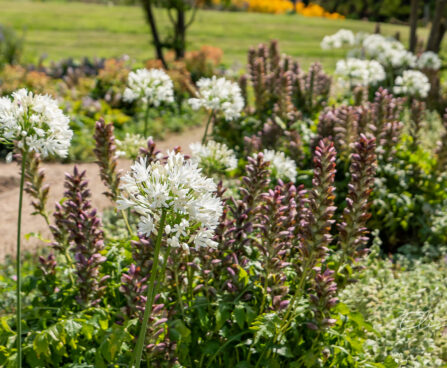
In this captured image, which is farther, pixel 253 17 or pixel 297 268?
pixel 253 17

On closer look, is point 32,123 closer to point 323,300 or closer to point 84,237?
point 84,237

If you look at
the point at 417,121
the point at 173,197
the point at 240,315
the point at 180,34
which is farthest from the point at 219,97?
the point at 180,34

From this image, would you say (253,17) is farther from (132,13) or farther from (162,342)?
(162,342)

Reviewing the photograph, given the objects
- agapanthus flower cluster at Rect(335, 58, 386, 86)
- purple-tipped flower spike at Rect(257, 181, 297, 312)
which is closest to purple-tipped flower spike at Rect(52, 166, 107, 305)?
purple-tipped flower spike at Rect(257, 181, 297, 312)

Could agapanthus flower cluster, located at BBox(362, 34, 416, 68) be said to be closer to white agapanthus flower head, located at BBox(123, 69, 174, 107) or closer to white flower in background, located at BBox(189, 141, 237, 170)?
white agapanthus flower head, located at BBox(123, 69, 174, 107)

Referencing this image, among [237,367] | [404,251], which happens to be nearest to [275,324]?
[237,367]

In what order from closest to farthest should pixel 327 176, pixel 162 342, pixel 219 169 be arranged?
pixel 327 176
pixel 162 342
pixel 219 169

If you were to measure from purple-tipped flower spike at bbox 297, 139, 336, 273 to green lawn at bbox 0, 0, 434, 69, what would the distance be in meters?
12.4

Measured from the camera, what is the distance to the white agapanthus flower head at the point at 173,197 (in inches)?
69.2

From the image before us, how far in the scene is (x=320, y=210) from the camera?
2.41 m

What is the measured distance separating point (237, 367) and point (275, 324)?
0.37 metres

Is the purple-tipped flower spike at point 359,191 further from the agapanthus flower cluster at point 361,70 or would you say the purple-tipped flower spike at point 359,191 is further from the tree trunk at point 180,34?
the tree trunk at point 180,34

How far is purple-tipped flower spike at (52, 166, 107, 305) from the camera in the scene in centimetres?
279

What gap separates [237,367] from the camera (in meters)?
2.63
